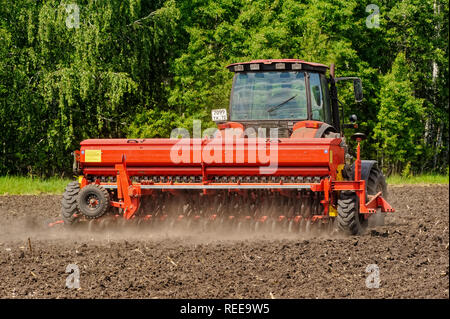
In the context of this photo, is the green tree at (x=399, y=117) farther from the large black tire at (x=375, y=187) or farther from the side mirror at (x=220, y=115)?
the side mirror at (x=220, y=115)

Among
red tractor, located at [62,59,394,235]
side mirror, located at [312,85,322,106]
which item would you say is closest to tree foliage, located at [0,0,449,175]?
red tractor, located at [62,59,394,235]

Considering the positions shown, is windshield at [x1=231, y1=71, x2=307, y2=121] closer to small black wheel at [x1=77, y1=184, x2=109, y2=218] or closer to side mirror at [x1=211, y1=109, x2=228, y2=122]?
side mirror at [x1=211, y1=109, x2=228, y2=122]

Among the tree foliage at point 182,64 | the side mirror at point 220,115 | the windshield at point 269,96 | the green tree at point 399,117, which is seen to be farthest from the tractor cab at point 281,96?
the green tree at point 399,117

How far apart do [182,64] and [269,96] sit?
16222 mm

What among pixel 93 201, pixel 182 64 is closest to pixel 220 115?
pixel 93 201

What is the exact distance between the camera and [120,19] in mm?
23656

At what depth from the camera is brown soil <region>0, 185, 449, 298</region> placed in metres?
6.36

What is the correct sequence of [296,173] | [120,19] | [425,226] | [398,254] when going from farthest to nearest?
[120,19]
[425,226]
[296,173]
[398,254]

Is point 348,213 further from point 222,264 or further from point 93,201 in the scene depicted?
point 93,201

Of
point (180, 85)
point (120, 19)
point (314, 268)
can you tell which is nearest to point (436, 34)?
point (180, 85)

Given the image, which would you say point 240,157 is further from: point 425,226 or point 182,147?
point 425,226

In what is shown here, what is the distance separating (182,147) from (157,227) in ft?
4.21

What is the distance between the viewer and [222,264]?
24.9 ft
